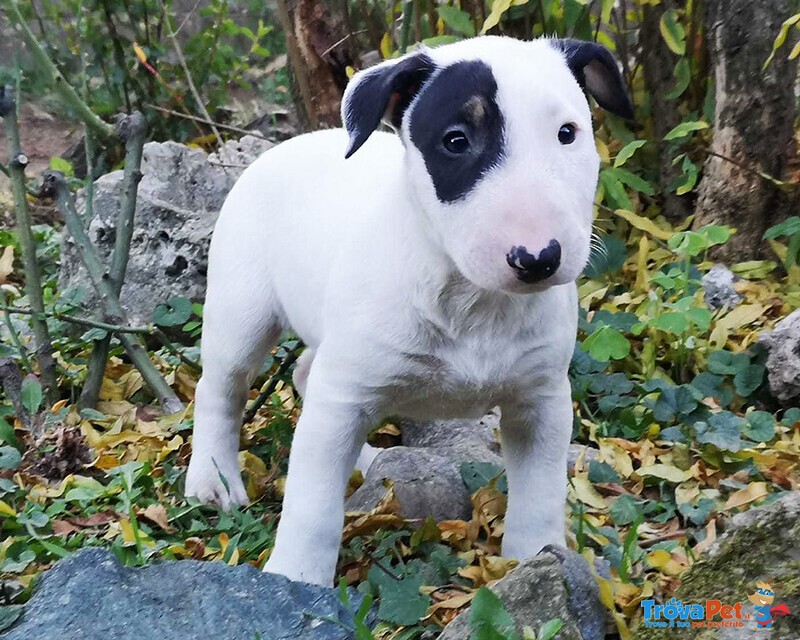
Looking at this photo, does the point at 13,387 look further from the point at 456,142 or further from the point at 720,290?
the point at 720,290

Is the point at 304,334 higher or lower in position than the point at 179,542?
higher

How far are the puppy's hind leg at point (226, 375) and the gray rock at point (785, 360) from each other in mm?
1748

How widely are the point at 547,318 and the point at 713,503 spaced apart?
1.00 meters

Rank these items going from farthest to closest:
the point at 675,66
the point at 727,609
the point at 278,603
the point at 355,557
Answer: the point at 675,66
the point at 355,557
the point at 278,603
the point at 727,609

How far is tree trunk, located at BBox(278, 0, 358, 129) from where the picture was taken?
490cm

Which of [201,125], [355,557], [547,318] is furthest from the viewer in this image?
[201,125]

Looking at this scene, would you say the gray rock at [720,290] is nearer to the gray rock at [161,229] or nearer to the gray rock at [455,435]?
the gray rock at [455,435]

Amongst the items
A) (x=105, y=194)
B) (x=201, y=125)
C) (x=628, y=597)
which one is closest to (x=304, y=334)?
(x=628, y=597)

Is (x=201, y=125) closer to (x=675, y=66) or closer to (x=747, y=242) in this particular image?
(x=675, y=66)

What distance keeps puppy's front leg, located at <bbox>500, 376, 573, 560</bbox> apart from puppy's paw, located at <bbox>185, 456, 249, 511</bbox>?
1001 mm

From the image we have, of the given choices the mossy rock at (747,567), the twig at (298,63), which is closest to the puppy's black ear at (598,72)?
the mossy rock at (747,567)

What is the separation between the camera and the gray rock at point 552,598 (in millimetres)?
2102

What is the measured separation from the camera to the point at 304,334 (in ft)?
9.71

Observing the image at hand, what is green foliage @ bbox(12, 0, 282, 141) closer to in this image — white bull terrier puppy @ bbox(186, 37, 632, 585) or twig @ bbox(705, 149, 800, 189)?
twig @ bbox(705, 149, 800, 189)
